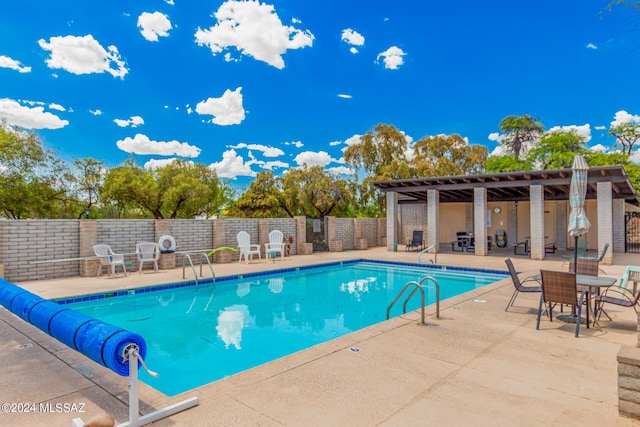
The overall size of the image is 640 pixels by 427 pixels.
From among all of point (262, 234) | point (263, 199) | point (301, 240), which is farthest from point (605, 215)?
point (263, 199)

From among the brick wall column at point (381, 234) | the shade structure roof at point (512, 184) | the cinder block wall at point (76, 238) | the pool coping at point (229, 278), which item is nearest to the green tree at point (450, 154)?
the shade structure roof at point (512, 184)

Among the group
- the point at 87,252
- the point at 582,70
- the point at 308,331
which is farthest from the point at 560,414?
the point at 582,70

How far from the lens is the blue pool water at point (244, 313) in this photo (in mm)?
4797

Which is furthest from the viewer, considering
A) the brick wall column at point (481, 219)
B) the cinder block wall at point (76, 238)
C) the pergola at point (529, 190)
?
the brick wall column at point (481, 219)

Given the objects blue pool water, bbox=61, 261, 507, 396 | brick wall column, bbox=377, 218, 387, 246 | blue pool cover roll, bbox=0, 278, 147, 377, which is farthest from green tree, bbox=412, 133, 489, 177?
blue pool cover roll, bbox=0, 278, 147, 377

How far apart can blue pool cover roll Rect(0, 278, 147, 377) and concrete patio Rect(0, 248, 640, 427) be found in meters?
0.47

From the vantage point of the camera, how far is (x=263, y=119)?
29000 millimetres

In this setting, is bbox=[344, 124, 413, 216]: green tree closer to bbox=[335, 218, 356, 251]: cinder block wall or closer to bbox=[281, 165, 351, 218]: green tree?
bbox=[281, 165, 351, 218]: green tree

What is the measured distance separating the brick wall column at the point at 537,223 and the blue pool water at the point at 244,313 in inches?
147

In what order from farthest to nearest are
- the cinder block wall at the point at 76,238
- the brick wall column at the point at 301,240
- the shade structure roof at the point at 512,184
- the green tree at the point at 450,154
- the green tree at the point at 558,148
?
the green tree at the point at 558,148
the green tree at the point at 450,154
the brick wall column at the point at 301,240
the shade structure roof at the point at 512,184
the cinder block wall at the point at 76,238

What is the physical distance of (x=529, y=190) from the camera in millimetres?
15188

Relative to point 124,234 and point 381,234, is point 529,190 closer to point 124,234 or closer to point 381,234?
point 381,234

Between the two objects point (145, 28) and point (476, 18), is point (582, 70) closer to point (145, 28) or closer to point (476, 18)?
point (476, 18)

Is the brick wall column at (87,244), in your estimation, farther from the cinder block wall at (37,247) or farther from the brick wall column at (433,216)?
the brick wall column at (433,216)
